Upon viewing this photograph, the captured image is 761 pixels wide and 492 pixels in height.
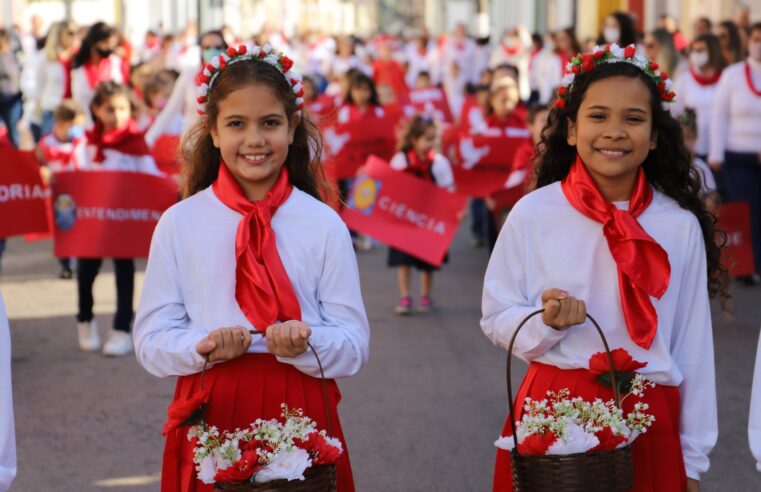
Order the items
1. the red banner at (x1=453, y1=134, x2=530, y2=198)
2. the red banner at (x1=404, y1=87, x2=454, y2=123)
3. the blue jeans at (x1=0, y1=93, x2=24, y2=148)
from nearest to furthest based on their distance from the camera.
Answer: the red banner at (x1=453, y1=134, x2=530, y2=198) < the blue jeans at (x1=0, y1=93, x2=24, y2=148) < the red banner at (x1=404, y1=87, x2=454, y2=123)

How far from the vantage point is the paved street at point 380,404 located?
6.24m

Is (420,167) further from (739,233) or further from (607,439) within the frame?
(607,439)

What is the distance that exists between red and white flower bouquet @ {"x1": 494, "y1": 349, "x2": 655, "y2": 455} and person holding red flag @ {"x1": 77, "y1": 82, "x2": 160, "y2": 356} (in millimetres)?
5380

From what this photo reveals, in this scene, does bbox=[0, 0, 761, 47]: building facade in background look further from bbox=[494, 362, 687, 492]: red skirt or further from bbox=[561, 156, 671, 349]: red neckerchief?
bbox=[494, 362, 687, 492]: red skirt

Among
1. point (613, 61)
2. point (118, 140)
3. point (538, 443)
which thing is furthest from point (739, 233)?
point (538, 443)

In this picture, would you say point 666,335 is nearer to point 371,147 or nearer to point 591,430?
point 591,430

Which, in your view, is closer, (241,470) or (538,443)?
(241,470)

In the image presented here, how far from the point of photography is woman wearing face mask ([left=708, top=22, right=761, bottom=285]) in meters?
11.0

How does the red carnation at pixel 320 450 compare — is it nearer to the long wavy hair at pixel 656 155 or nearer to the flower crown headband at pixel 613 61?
the long wavy hair at pixel 656 155

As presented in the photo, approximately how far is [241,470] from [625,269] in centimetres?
124

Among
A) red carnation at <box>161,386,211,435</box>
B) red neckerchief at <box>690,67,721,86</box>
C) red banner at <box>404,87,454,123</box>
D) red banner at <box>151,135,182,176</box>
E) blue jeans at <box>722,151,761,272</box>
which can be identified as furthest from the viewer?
red banner at <box>404,87,454,123</box>

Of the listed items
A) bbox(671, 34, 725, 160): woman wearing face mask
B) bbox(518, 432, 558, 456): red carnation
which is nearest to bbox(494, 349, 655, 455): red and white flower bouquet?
bbox(518, 432, 558, 456): red carnation

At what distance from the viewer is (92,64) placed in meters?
13.2

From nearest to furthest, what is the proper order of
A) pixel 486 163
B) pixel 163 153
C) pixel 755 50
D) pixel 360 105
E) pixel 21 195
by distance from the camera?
pixel 21 195
pixel 755 50
pixel 163 153
pixel 486 163
pixel 360 105
